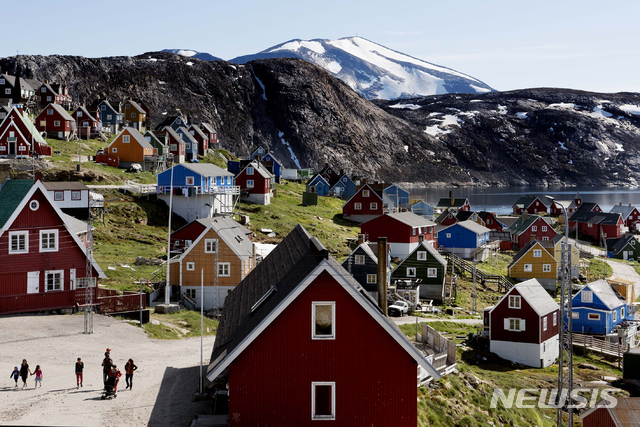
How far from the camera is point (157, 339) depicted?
3500 cm

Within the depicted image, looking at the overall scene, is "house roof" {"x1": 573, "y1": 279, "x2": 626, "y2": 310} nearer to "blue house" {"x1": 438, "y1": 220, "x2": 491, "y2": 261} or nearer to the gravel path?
"blue house" {"x1": 438, "y1": 220, "x2": 491, "y2": 261}

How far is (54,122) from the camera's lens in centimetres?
9894

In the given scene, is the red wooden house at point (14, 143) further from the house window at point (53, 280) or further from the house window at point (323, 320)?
the house window at point (323, 320)

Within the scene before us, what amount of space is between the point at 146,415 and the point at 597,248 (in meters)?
101

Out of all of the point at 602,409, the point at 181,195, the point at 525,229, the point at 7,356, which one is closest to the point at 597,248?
the point at 525,229

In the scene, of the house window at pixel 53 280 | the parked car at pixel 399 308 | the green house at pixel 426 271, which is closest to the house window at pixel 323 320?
the house window at pixel 53 280

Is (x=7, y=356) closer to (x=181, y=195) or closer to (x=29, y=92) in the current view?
(x=181, y=195)

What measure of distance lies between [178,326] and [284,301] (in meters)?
22.1

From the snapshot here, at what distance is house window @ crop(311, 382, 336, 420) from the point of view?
18906mm

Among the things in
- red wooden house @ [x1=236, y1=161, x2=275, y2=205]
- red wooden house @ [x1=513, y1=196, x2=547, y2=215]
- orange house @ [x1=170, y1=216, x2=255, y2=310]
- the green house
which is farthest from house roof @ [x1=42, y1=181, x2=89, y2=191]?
red wooden house @ [x1=513, y1=196, x2=547, y2=215]

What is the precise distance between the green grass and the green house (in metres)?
24.9

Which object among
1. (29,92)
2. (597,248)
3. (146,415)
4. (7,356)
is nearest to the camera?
(146,415)

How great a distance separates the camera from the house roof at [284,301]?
1836cm

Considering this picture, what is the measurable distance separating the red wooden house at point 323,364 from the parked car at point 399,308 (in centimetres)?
3309
